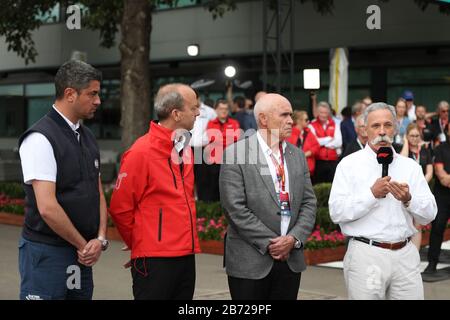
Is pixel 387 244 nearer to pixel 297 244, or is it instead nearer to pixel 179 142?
pixel 297 244

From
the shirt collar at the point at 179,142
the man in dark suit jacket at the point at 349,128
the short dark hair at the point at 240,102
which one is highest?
the short dark hair at the point at 240,102

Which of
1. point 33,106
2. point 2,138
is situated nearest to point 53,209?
point 33,106

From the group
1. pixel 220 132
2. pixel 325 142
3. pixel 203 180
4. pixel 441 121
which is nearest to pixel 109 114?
pixel 203 180

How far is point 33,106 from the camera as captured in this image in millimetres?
33500

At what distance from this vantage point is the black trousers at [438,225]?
10320 millimetres

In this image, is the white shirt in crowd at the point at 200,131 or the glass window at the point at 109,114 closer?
the white shirt in crowd at the point at 200,131

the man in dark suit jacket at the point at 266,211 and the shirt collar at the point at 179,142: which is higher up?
the shirt collar at the point at 179,142

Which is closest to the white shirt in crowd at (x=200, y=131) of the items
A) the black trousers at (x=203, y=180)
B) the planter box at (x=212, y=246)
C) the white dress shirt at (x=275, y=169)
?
the black trousers at (x=203, y=180)

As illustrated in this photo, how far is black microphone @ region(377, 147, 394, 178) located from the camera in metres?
5.20

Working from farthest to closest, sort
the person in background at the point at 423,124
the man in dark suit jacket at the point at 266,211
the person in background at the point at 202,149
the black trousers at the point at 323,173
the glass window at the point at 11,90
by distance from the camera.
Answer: the glass window at the point at 11,90, the person in background at the point at 423,124, the black trousers at the point at 323,173, the person in background at the point at 202,149, the man in dark suit jacket at the point at 266,211

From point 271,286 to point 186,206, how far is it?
0.80 metres

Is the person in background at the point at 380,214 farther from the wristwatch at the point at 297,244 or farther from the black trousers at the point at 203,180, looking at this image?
the black trousers at the point at 203,180

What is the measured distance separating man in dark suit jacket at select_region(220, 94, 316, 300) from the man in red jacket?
1.05 feet
